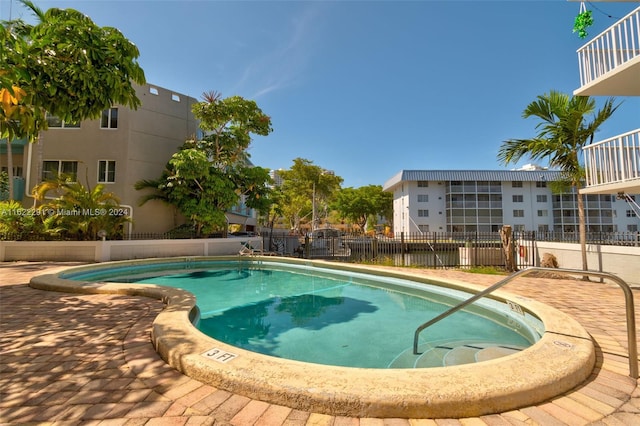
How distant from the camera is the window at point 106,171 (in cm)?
1493

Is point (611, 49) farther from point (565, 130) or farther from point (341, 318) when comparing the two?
point (341, 318)

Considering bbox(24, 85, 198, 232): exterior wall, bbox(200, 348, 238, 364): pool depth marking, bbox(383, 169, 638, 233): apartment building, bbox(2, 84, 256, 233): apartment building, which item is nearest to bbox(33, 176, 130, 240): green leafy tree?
bbox(2, 84, 256, 233): apartment building

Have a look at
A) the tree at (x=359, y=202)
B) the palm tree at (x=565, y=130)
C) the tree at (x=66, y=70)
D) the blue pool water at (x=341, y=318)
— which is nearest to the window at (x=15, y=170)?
the blue pool water at (x=341, y=318)

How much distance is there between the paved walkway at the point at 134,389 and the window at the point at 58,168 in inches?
573

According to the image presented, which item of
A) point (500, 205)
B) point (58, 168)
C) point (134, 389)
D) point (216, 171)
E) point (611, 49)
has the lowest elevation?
point (134, 389)

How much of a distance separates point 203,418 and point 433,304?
5779 millimetres

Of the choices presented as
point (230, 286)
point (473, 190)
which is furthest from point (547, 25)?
point (473, 190)

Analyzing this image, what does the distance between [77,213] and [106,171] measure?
4126mm

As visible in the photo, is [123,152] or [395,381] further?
[123,152]

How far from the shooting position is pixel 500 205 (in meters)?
37.8

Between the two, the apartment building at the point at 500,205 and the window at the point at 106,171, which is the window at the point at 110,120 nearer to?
the window at the point at 106,171

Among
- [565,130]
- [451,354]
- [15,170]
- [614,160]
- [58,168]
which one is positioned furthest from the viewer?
[15,170]

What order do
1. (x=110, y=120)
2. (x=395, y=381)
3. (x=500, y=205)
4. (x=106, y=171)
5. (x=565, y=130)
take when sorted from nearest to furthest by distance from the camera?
(x=395, y=381) < (x=565, y=130) < (x=106, y=171) < (x=110, y=120) < (x=500, y=205)

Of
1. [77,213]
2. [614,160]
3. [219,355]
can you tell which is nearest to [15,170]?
[77,213]
